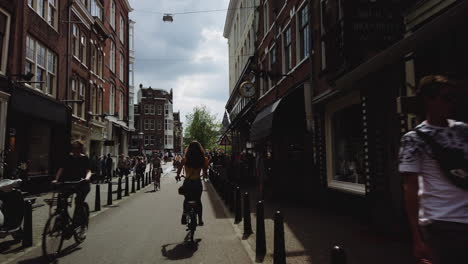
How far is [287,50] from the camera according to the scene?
16906 mm

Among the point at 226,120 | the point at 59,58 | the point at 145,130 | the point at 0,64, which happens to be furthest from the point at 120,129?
the point at 145,130

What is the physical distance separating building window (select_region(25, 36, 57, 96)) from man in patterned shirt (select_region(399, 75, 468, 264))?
1621cm

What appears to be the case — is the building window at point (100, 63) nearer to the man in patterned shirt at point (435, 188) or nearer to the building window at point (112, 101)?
the building window at point (112, 101)

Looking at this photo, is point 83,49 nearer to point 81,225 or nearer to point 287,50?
point 287,50

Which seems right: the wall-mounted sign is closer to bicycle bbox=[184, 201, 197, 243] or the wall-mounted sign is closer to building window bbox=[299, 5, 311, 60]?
building window bbox=[299, 5, 311, 60]

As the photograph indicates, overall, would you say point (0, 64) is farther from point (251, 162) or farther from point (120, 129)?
point (120, 129)

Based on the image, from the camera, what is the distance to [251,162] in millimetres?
22141

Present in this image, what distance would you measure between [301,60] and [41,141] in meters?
12.6

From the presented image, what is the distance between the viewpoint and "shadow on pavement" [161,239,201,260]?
18.1ft

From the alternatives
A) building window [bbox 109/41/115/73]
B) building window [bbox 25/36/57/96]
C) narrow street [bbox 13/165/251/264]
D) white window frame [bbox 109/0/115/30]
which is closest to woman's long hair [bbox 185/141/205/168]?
narrow street [bbox 13/165/251/264]

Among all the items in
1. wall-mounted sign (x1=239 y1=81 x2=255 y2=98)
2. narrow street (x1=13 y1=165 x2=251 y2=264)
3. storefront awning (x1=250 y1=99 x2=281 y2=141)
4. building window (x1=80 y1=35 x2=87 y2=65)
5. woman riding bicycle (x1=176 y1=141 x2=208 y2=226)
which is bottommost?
narrow street (x1=13 y1=165 x2=251 y2=264)

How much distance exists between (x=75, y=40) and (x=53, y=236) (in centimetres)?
1969

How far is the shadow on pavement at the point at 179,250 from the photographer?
5508 millimetres

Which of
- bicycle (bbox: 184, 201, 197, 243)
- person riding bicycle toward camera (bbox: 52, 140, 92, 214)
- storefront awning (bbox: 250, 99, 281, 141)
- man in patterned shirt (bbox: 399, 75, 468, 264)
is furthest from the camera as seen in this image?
storefront awning (bbox: 250, 99, 281, 141)
